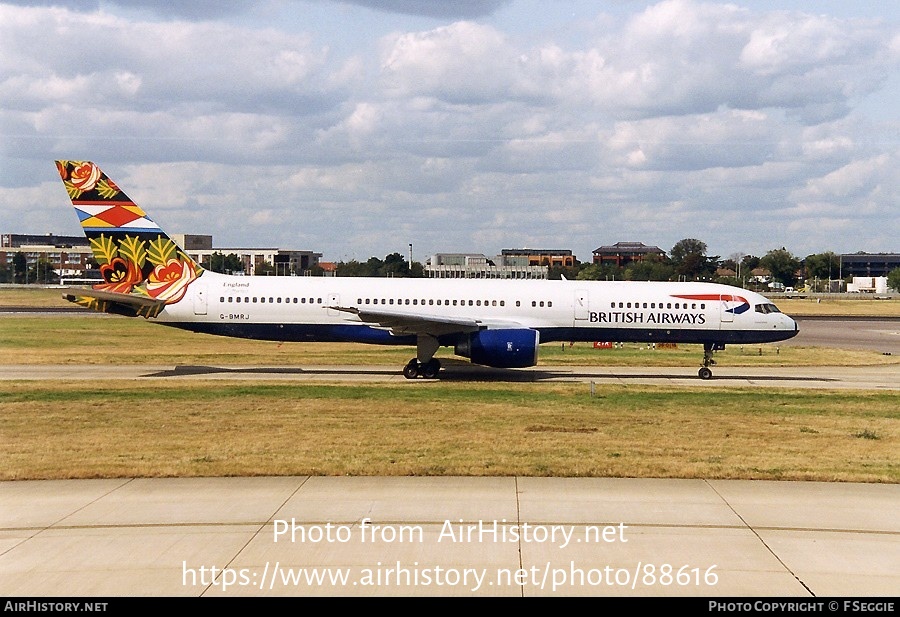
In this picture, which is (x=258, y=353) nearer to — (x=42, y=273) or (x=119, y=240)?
(x=119, y=240)

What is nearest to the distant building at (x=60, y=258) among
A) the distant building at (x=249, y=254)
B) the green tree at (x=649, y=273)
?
the distant building at (x=249, y=254)

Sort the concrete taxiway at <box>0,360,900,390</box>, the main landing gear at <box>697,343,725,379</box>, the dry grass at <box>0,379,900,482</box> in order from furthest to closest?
1. the main landing gear at <box>697,343,725,379</box>
2. the concrete taxiway at <box>0,360,900,390</box>
3. the dry grass at <box>0,379,900,482</box>

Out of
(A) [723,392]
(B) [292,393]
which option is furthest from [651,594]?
(A) [723,392]

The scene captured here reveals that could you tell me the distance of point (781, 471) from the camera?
14586 millimetres

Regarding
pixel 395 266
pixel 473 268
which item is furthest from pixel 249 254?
pixel 473 268

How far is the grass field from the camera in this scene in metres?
14.6

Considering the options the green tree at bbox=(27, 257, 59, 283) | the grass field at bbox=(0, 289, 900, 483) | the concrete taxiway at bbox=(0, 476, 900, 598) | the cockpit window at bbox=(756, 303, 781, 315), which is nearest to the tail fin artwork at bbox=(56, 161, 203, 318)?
the grass field at bbox=(0, 289, 900, 483)

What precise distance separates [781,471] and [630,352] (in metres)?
27.0

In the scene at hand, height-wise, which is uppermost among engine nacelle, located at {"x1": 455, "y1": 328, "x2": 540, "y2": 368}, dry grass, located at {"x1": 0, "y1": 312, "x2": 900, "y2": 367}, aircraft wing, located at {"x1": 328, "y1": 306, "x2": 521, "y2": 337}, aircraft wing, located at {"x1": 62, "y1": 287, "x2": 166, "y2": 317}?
aircraft wing, located at {"x1": 62, "y1": 287, "x2": 166, "y2": 317}

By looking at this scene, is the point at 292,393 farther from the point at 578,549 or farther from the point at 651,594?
the point at 651,594

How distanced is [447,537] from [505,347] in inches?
698

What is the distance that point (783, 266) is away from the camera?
17425cm

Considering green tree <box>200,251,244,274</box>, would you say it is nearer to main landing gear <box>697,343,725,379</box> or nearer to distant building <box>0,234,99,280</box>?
distant building <box>0,234,99,280</box>

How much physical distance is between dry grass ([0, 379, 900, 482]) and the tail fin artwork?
5.65 metres
